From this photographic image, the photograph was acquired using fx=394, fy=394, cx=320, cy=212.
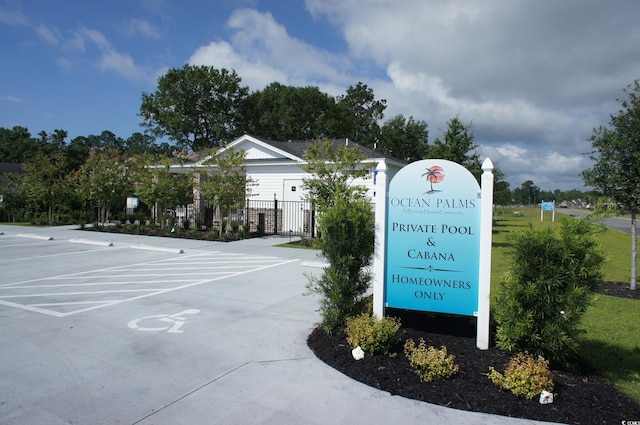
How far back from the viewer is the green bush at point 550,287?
4.18 metres

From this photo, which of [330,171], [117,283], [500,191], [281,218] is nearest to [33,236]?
[281,218]

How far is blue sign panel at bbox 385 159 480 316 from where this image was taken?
495cm

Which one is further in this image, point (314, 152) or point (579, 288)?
point (314, 152)

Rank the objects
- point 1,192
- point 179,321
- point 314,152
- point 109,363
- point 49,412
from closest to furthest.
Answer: point 49,412
point 109,363
point 179,321
point 314,152
point 1,192

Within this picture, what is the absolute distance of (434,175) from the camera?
511 centimetres

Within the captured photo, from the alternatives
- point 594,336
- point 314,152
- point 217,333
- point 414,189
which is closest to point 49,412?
point 217,333

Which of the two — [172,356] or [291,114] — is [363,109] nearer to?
[291,114]

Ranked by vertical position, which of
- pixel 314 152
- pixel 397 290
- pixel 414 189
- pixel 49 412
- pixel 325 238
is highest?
pixel 314 152

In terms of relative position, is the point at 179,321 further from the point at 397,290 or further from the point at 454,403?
the point at 454,403

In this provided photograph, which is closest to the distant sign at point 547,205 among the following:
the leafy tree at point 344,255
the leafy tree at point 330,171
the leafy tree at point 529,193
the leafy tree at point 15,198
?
the leafy tree at point 330,171

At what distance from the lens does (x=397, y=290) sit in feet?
17.4

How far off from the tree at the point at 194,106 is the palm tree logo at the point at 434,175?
4084 centimetres

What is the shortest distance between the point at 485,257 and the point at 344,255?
175 centimetres

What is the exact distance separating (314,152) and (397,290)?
390 inches
